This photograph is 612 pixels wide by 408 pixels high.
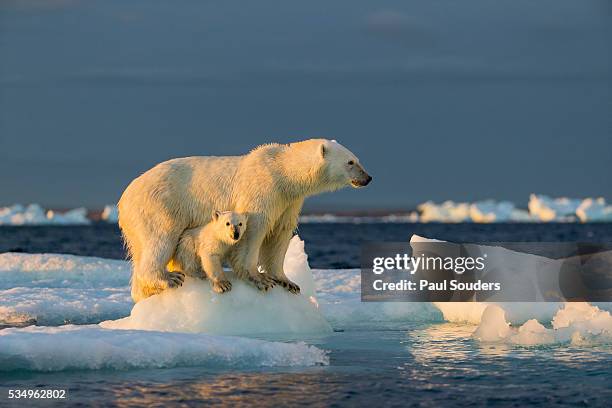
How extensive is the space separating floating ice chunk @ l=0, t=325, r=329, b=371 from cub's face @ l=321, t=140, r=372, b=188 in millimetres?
2380

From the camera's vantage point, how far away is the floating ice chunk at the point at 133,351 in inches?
342

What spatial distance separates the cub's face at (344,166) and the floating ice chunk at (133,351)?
93.7 inches

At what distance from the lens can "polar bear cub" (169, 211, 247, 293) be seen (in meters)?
10.4

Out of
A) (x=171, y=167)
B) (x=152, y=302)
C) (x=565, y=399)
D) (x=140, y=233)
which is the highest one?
(x=171, y=167)

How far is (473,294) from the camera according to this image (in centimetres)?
1427

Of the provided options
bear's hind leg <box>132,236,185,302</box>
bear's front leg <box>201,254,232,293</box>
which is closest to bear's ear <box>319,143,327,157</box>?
bear's front leg <box>201,254,232,293</box>

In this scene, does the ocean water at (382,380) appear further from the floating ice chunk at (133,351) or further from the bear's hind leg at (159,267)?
the bear's hind leg at (159,267)

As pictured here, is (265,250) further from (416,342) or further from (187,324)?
(416,342)

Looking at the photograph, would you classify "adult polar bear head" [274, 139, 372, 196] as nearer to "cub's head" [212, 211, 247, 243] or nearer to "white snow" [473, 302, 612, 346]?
"cub's head" [212, 211, 247, 243]

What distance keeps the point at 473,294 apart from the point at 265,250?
4.31m

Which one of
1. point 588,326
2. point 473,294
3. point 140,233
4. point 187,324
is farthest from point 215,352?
point 473,294

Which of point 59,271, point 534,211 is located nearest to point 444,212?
point 534,211

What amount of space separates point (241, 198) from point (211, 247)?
2.26 ft

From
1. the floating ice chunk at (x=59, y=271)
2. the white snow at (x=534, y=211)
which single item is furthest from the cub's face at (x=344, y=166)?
the white snow at (x=534, y=211)
